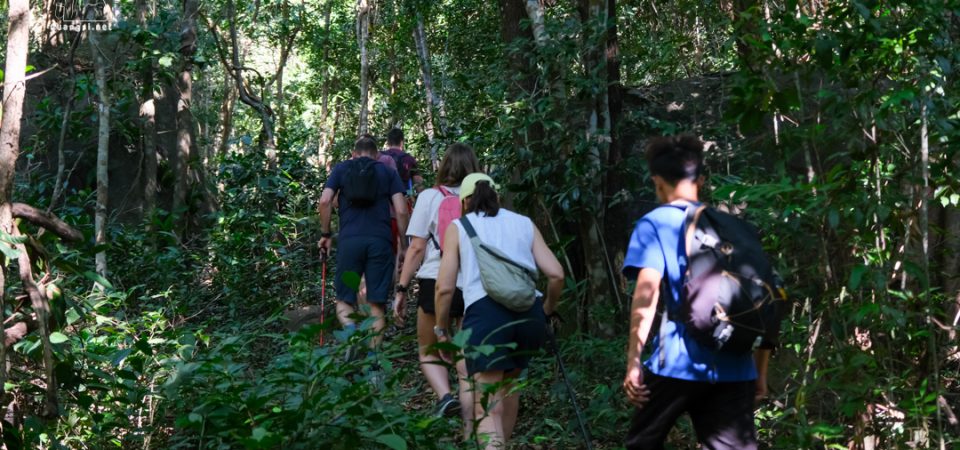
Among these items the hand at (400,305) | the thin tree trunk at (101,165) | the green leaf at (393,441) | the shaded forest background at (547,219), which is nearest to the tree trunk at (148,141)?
the shaded forest background at (547,219)

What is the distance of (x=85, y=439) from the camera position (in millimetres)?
5820

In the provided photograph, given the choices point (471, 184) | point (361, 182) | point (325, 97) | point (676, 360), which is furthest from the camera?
point (325, 97)

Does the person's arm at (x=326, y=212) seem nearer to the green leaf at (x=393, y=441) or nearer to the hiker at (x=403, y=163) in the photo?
the hiker at (x=403, y=163)

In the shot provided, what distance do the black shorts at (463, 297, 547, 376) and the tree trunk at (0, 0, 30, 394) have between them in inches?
85.0

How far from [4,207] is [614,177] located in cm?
442

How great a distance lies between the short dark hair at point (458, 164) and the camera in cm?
654

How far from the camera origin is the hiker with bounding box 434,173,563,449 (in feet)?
16.6

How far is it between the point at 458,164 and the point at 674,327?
3.03 metres

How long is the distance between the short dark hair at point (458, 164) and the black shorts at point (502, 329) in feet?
5.15

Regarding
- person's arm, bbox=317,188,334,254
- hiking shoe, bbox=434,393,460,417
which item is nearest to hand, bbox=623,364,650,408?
hiking shoe, bbox=434,393,460,417

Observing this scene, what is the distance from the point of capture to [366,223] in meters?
8.09

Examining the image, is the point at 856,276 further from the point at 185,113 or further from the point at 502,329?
the point at 185,113

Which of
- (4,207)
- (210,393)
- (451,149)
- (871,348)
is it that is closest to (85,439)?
(210,393)

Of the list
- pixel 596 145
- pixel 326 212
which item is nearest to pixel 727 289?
pixel 596 145
